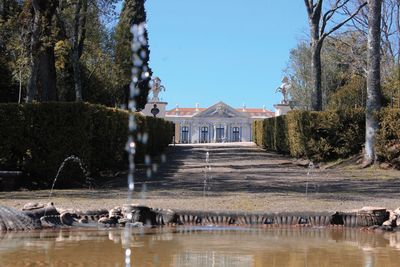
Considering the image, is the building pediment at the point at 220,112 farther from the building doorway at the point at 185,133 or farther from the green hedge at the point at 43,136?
the green hedge at the point at 43,136

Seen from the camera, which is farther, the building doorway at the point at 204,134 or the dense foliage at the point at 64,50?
the building doorway at the point at 204,134

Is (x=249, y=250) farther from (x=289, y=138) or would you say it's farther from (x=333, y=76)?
(x=333, y=76)

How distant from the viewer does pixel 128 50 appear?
3369 cm

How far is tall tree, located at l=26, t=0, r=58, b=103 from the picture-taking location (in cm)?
1566

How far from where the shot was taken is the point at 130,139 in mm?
20219

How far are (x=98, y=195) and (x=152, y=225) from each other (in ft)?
11.4

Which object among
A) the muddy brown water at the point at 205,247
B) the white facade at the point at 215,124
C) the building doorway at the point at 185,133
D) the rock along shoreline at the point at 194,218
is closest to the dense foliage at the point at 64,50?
the rock along shoreline at the point at 194,218

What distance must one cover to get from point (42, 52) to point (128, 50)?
1784 centimetres

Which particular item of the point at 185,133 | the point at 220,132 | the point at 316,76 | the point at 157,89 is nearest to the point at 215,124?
the point at 220,132

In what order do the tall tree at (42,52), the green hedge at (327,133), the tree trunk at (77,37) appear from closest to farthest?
1. the tall tree at (42,52)
2. the green hedge at (327,133)
3. the tree trunk at (77,37)

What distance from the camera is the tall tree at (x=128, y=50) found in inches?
1291

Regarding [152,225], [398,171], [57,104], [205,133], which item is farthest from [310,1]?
[205,133]

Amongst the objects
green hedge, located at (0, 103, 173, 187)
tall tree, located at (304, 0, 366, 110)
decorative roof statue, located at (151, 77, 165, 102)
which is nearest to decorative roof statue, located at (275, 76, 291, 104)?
decorative roof statue, located at (151, 77, 165, 102)

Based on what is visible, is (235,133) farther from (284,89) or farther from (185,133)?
(284,89)
